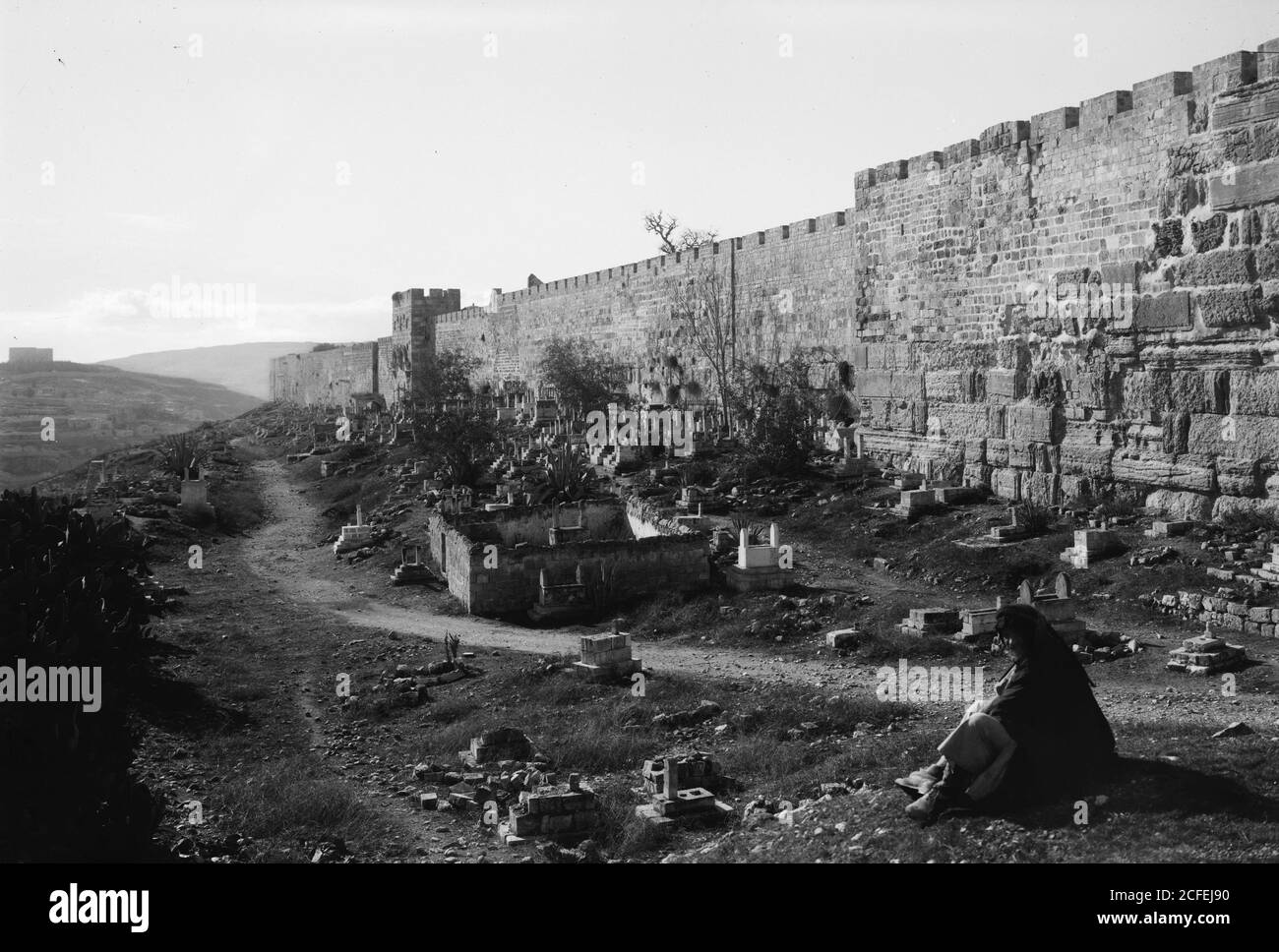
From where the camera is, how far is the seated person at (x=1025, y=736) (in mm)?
5656

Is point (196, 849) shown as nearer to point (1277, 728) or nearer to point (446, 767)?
point (446, 767)

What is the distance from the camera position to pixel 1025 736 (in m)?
5.69

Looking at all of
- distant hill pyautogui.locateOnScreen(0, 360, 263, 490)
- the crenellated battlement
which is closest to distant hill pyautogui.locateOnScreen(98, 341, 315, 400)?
distant hill pyautogui.locateOnScreen(0, 360, 263, 490)

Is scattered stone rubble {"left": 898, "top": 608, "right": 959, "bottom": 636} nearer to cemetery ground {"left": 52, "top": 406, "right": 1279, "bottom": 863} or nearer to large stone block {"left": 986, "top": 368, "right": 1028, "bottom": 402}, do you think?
cemetery ground {"left": 52, "top": 406, "right": 1279, "bottom": 863}

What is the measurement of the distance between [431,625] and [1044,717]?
28.1ft

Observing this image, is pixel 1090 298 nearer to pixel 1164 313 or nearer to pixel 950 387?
pixel 1164 313

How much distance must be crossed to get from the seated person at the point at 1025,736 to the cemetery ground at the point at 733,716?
129mm

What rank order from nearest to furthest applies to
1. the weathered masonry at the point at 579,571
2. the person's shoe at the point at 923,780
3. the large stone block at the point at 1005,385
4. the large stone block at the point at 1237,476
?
1. the person's shoe at the point at 923,780
2. the large stone block at the point at 1237,476
3. the weathered masonry at the point at 579,571
4. the large stone block at the point at 1005,385

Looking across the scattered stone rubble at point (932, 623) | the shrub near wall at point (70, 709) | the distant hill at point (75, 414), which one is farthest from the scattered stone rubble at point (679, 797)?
the distant hill at point (75, 414)

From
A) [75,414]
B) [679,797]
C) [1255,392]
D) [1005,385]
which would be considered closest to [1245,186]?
[1255,392]

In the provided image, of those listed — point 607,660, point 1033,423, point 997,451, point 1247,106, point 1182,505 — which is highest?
point 1247,106

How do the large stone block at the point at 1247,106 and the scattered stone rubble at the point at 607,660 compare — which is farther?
the large stone block at the point at 1247,106

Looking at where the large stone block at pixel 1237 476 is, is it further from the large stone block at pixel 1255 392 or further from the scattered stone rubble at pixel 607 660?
the scattered stone rubble at pixel 607 660
